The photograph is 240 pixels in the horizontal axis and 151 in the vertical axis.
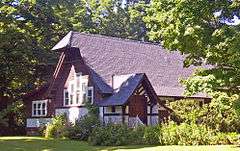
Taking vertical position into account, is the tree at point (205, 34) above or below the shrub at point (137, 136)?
above

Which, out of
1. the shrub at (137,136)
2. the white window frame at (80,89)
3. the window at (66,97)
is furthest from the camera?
the window at (66,97)

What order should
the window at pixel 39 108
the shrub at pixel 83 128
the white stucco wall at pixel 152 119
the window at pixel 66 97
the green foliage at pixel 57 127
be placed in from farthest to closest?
the window at pixel 39 108 < the window at pixel 66 97 < the green foliage at pixel 57 127 < the white stucco wall at pixel 152 119 < the shrub at pixel 83 128

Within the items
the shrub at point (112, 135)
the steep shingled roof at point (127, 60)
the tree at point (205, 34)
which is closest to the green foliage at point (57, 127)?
the steep shingled roof at point (127, 60)

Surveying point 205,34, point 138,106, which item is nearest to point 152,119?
point 138,106

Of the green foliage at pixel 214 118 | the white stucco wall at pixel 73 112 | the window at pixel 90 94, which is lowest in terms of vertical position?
the green foliage at pixel 214 118

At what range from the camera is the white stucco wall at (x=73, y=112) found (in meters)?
37.9

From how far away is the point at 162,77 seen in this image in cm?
4072

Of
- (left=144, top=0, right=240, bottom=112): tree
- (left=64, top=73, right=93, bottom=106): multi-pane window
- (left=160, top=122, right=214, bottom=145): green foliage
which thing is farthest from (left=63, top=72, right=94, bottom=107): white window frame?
(left=144, top=0, right=240, bottom=112): tree

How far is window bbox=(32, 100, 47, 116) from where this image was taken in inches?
1706

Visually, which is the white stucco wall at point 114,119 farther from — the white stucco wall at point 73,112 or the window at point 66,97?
the window at point 66,97

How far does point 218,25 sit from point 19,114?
27872 mm

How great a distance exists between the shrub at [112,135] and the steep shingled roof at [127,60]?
7.33 metres

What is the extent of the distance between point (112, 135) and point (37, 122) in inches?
616

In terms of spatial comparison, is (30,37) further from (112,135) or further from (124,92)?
(112,135)
